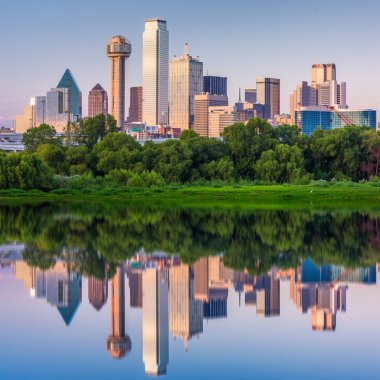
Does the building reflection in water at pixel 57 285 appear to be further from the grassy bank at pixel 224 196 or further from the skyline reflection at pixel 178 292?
the grassy bank at pixel 224 196

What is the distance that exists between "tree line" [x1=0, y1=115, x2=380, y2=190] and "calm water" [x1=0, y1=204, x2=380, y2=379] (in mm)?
33646

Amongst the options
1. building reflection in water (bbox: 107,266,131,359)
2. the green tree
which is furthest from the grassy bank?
building reflection in water (bbox: 107,266,131,359)

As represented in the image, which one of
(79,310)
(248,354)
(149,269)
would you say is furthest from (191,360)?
(149,269)

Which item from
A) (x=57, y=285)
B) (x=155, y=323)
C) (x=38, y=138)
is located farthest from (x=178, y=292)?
(x=38, y=138)

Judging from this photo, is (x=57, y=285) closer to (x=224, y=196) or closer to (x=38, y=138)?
(x=224, y=196)

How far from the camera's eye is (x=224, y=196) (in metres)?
55.2

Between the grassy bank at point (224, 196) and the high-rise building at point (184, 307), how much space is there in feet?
99.6

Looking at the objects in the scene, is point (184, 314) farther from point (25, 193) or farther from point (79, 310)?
point (25, 193)

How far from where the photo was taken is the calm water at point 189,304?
12.4 meters

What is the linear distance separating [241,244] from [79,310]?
1074cm

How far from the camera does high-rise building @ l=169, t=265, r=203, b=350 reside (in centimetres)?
1428

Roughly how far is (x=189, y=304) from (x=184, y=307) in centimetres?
33

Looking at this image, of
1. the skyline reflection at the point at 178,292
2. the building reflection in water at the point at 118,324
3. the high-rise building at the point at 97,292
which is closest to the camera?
the building reflection in water at the point at 118,324

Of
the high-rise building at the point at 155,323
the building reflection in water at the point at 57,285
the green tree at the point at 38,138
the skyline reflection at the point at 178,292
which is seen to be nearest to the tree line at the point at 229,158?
the green tree at the point at 38,138
